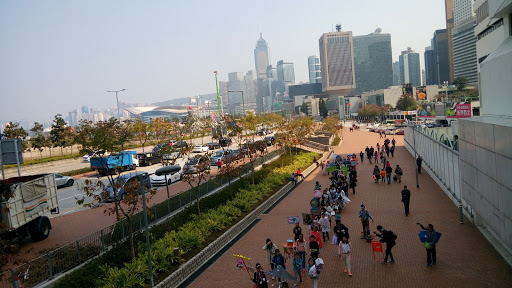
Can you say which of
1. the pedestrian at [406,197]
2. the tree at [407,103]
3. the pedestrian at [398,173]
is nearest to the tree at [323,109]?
the tree at [407,103]

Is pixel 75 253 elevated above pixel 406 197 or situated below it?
above

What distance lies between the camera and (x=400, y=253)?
13281 mm

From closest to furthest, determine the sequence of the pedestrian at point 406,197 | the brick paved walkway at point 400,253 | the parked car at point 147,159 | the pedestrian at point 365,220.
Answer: the brick paved walkway at point 400,253 < the pedestrian at point 365,220 < the pedestrian at point 406,197 < the parked car at point 147,159

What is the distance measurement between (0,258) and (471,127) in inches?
527

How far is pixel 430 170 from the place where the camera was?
27.0 m

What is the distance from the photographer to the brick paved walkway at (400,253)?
1112cm

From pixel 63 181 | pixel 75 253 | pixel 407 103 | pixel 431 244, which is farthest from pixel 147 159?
pixel 407 103

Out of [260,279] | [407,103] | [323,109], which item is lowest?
[260,279]

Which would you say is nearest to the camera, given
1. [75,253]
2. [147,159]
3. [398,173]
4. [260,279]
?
[260,279]

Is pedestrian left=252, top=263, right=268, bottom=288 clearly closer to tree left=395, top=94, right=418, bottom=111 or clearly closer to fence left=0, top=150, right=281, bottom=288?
fence left=0, top=150, right=281, bottom=288

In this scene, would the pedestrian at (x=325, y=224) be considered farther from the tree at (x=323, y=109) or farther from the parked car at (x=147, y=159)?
the tree at (x=323, y=109)

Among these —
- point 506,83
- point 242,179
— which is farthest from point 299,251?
point 242,179

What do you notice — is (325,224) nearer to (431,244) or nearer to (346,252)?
(346,252)

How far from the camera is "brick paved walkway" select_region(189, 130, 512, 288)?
11.1m
